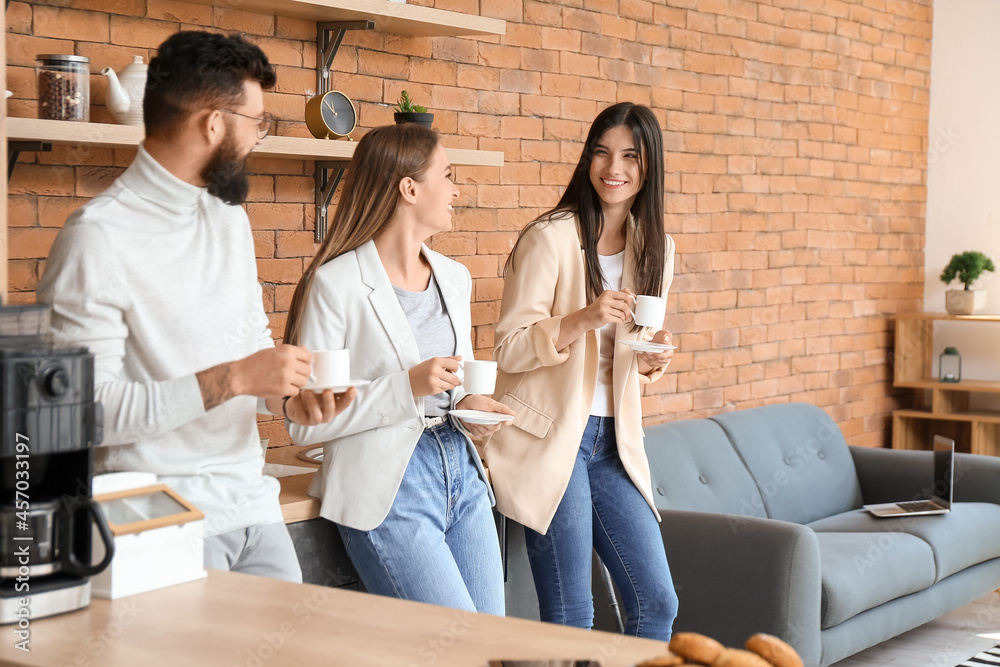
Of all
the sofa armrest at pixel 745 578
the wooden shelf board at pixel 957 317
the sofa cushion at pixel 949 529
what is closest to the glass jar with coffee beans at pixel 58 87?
the sofa armrest at pixel 745 578

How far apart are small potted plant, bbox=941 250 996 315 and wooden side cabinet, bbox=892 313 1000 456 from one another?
0.29ft

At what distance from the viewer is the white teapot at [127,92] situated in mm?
2299

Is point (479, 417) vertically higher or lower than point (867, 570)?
higher

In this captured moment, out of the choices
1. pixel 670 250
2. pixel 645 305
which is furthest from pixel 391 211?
pixel 670 250

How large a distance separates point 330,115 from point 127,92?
545mm

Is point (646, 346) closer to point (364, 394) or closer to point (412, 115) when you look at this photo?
point (364, 394)

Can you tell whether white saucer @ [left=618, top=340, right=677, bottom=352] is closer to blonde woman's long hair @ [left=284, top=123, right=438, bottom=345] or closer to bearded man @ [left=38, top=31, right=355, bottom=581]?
blonde woman's long hair @ [left=284, top=123, right=438, bottom=345]

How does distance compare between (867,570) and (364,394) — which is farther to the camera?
(867,570)

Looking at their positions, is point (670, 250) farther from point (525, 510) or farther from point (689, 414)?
point (689, 414)

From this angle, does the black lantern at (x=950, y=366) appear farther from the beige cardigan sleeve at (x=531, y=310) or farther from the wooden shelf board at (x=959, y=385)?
the beige cardigan sleeve at (x=531, y=310)

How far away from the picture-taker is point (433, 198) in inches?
85.9

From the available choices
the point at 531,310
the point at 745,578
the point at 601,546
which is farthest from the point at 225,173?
the point at 745,578

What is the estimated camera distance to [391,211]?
7.16 ft

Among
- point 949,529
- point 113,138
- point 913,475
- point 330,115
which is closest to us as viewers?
point 113,138
